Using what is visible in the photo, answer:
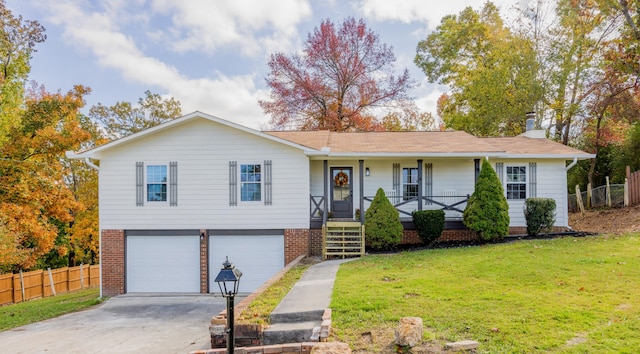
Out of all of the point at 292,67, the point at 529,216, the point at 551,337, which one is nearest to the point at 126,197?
the point at 551,337

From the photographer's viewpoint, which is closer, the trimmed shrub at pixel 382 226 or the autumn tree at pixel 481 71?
the trimmed shrub at pixel 382 226

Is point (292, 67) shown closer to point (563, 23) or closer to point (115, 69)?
point (115, 69)

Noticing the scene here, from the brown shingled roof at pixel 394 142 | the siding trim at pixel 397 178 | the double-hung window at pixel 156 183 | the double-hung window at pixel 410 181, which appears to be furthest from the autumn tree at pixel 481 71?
the double-hung window at pixel 156 183

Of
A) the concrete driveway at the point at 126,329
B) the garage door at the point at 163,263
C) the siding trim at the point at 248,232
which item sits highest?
the siding trim at the point at 248,232

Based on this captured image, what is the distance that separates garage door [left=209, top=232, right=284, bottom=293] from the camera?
12609mm

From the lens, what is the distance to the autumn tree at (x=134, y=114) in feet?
82.8

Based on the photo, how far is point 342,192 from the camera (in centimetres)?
1430

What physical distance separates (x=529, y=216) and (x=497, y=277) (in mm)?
6335

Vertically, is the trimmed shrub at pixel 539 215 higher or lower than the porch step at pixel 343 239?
higher

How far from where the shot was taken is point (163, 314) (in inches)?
392

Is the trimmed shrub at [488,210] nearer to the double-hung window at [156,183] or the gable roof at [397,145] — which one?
the gable roof at [397,145]

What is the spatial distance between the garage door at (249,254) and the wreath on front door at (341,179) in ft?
9.96

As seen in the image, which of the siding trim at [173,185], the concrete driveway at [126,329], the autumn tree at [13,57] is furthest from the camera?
the autumn tree at [13,57]

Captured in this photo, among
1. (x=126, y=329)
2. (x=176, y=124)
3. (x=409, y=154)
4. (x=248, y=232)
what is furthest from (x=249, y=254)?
(x=409, y=154)
